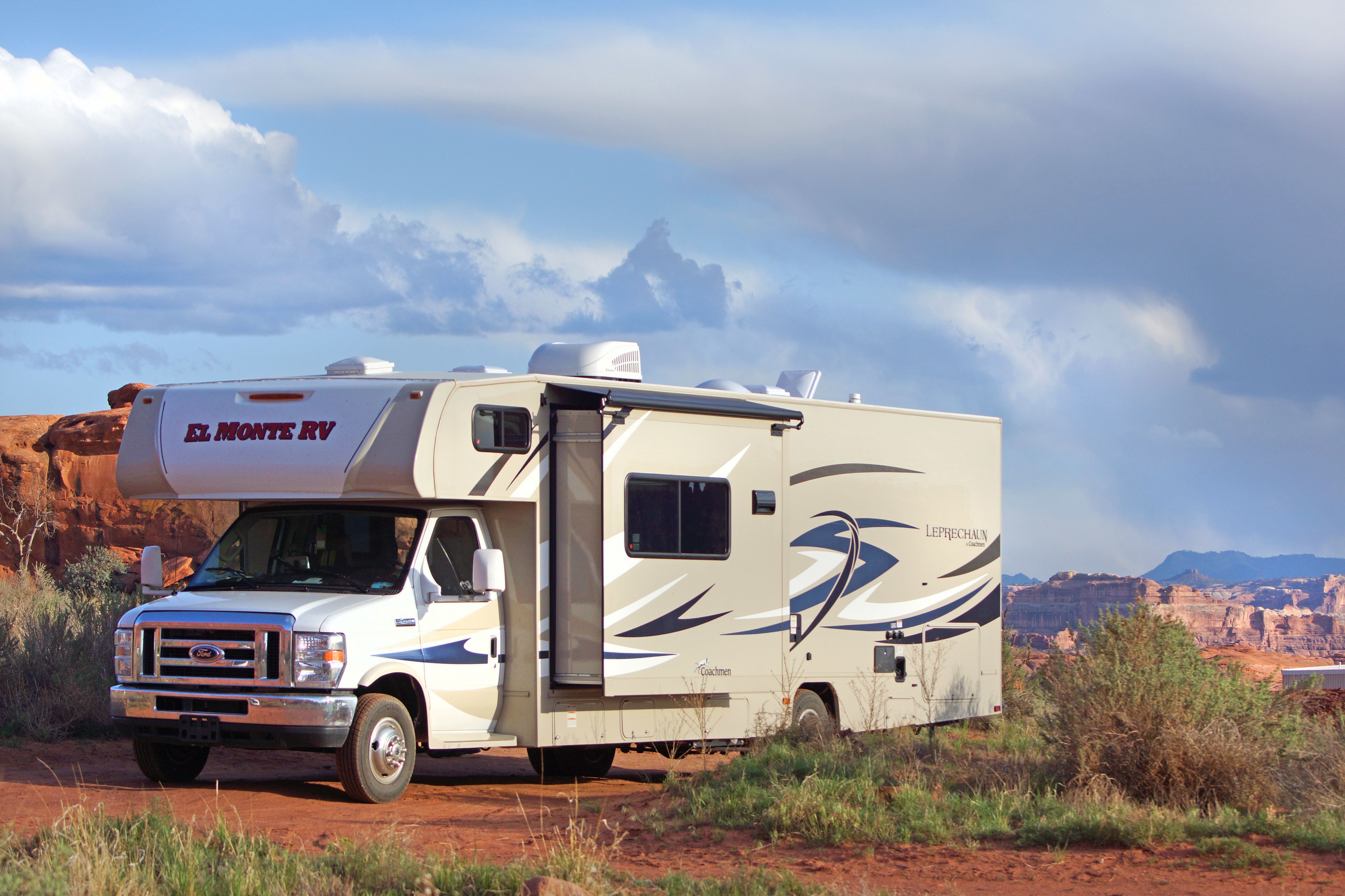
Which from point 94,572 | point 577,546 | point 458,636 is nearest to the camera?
point 458,636

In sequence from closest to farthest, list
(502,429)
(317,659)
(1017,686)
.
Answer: (317,659) → (502,429) → (1017,686)

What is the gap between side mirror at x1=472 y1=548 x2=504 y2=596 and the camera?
406 inches

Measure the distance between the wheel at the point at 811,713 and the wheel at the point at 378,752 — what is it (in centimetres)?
358

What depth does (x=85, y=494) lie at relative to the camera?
34.6m

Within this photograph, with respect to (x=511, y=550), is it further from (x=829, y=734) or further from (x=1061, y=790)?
(x=1061, y=790)

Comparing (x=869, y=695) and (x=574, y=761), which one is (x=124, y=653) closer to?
(x=574, y=761)

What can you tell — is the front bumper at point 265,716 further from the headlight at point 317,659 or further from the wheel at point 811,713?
the wheel at point 811,713

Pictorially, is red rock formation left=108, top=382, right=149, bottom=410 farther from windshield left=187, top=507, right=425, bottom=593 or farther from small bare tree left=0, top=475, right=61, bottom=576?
windshield left=187, top=507, right=425, bottom=593

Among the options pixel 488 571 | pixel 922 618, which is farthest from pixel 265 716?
pixel 922 618

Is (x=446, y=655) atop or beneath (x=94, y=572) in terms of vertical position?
beneath

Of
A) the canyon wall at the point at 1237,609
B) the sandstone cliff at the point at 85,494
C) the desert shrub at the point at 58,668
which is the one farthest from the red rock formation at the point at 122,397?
the canyon wall at the point at 1237,609

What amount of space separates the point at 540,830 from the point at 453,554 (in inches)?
101

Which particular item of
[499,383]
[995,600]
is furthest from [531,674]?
[995,600]

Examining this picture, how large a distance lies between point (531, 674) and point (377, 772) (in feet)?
4.83
